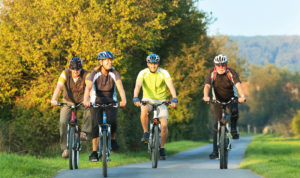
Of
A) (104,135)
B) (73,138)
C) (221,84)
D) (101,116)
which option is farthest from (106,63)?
(221,84)

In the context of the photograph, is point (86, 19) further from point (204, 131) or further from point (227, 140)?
point (204, 131)

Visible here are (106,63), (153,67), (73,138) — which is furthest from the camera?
(153,67)

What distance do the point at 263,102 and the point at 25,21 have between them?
84.7 metres

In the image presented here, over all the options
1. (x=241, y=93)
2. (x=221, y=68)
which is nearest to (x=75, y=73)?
(x=221, y=68)

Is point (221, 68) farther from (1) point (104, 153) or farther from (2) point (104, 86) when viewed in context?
(1) point (104, 153)

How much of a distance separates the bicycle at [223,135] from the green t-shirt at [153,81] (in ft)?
4.20

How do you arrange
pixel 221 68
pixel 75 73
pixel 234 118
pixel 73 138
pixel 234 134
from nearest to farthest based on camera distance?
pixel 73 138 → pixel 75 73 → pixel 221 68 → pixel 234 134 → pixel 234 118

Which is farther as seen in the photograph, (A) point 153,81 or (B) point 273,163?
(B) point 273,163

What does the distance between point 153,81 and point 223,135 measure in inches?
79.3

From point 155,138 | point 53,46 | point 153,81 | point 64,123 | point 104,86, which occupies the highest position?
point 53,46

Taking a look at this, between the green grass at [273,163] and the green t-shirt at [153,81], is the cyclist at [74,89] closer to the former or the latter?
the green t-shirt at [153,81]

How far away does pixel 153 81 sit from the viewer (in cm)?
1229

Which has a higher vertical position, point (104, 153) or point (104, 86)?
point (104, 86)

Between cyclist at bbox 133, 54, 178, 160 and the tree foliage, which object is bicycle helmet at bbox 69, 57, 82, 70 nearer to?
cyclist at bbox 133, 54, 178, 160
